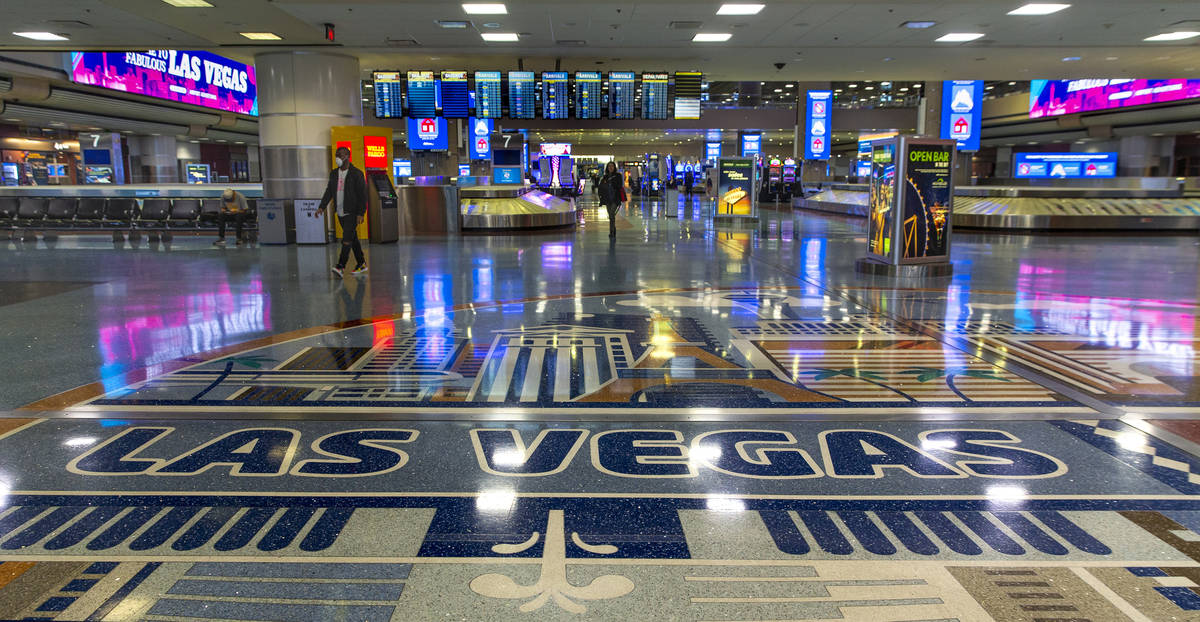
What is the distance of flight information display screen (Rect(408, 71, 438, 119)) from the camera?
58.1 ft

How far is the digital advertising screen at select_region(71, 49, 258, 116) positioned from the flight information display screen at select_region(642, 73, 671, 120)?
981cm

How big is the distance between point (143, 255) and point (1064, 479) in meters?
15.0

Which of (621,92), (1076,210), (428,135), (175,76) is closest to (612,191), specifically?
(621,92)

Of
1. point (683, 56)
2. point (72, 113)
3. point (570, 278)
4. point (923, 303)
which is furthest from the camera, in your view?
point (72, 113)

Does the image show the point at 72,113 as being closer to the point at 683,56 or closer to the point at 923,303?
the point at 683,56

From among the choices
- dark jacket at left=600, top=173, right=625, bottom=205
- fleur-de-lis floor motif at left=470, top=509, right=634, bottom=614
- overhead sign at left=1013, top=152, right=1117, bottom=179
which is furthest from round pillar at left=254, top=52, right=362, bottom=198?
overhead sign at left=1013, top=152, right=1117, bottom=179

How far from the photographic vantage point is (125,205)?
1914cm

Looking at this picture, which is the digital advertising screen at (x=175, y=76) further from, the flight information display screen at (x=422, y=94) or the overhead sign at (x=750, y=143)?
the overhead sign at (x=750, y=143)

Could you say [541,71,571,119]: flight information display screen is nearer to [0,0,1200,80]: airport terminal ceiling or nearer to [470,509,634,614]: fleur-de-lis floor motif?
[0,0,1200,80]: airport terminal ceiling

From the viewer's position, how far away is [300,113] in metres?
15.6

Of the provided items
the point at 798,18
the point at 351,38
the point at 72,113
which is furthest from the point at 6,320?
the point at 72,113

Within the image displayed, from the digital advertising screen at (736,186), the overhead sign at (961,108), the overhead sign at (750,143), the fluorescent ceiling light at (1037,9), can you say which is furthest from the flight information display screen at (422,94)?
the overhead sign at (750,143)

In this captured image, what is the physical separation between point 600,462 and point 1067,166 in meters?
37.8

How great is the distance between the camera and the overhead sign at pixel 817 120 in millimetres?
35406
